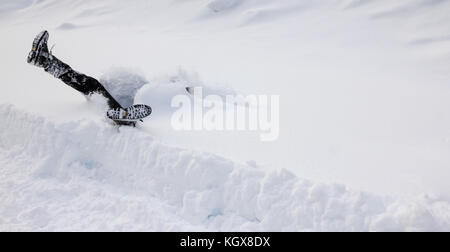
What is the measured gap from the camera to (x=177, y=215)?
141 inches

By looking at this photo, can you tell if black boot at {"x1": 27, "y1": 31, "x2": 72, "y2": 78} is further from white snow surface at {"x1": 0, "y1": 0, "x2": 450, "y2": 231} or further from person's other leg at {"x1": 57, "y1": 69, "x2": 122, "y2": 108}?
white snow surface at {"x1": 0, "y1": 0, "x2": 450, "y2": 231}

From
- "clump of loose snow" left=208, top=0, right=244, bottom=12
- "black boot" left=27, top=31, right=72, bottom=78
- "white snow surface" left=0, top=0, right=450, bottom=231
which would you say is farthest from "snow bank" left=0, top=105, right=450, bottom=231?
"clump of loose snow" left=208, top=0, right=244, bottom=12

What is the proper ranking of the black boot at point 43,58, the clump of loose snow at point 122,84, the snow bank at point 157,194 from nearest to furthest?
the snow bank at point 157,194 < the black boot at point 43,58 < the clump of loose snow at point 122,84

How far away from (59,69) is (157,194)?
2483 mm

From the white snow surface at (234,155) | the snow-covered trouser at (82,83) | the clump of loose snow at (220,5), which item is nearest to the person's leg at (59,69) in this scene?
the snow-covered trouser at (82,83)

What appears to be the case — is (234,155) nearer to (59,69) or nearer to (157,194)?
(157,194)

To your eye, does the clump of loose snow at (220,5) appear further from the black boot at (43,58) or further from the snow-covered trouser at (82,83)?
the black boot at (43,58)

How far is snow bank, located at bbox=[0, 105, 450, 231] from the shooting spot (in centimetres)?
319

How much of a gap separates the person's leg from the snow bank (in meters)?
0.63

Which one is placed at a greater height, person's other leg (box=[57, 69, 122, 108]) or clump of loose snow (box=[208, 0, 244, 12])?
clump of loose snow (box=[208, 0, 244, 12])

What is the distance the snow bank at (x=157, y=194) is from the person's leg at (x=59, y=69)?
2.06 feet

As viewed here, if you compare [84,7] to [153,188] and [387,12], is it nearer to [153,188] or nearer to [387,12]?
[387,12]

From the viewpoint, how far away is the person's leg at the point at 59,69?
441 centimetres

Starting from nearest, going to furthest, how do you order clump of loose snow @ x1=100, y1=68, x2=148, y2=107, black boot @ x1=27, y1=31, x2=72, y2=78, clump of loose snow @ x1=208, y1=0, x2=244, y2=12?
1. black boot @ x1=27, y1=31, x2=72, y2=78
2. clump of loose snow @ x1=100, y1=68, x2=148, y2=107
3. clump of loose snow @ x1=208, y1=0, x2=244, y2=12
